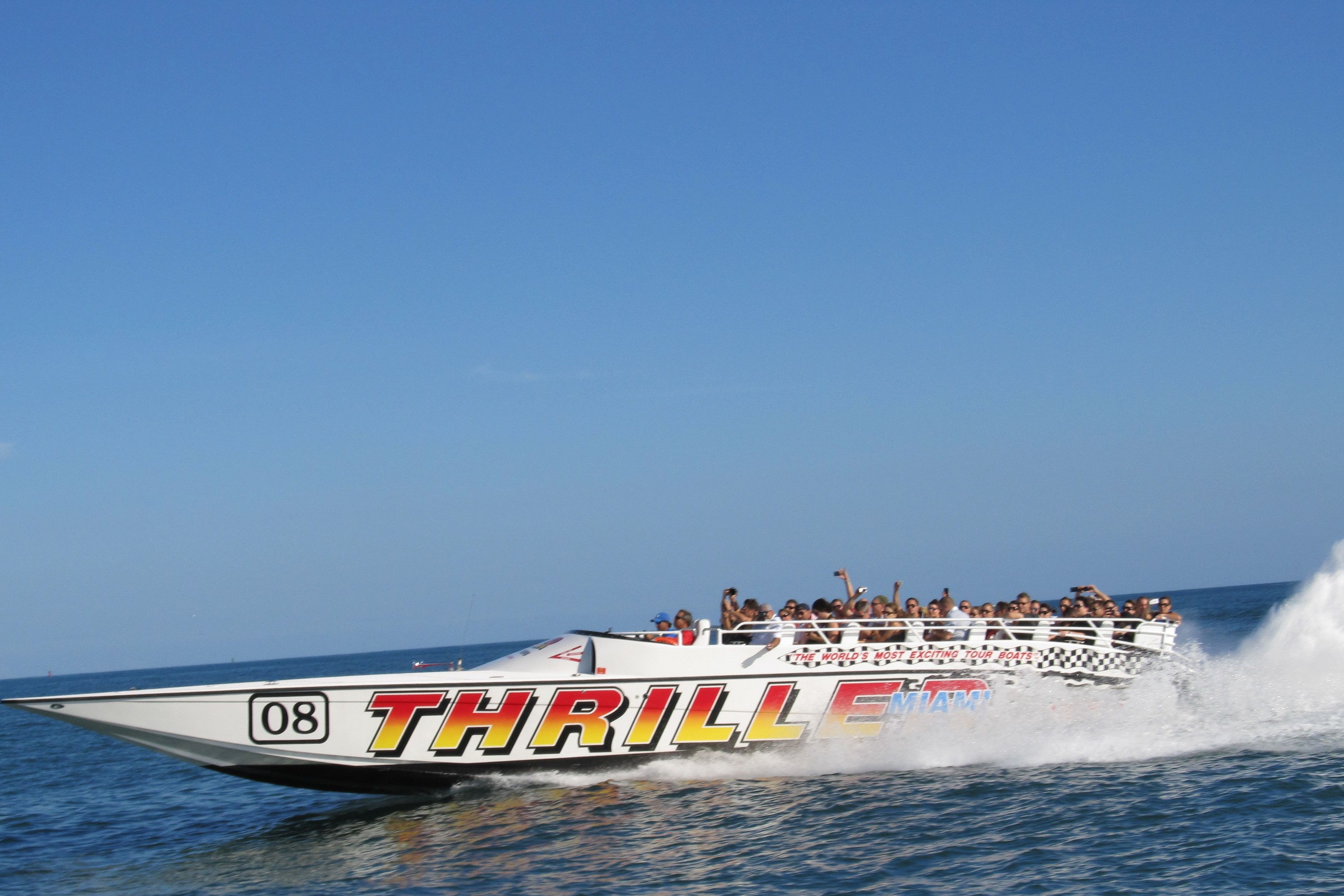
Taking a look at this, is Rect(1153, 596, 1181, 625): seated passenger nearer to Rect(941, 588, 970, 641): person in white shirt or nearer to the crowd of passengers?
the crowd of passengers

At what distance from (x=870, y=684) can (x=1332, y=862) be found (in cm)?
528

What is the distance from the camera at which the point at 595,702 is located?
40.4 feet

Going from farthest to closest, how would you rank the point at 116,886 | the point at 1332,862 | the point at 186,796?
the point at 186,796
the point at 116,886
the point at 1332,862

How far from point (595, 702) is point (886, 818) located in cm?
354

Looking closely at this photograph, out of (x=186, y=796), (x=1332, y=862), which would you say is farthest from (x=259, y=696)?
(x=1332, y=862)

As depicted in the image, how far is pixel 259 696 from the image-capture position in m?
11.8

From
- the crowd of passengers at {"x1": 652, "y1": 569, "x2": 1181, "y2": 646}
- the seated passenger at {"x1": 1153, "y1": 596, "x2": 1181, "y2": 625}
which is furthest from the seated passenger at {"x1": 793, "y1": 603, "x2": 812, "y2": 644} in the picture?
the seated passenger at {"x1": 1153, "y1": 596, "x2": 1181, "y2": 625}

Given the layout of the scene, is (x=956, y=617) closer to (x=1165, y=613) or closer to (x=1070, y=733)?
(x=1070, y=733)

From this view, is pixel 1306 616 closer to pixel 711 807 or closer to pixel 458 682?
pixel 711 807

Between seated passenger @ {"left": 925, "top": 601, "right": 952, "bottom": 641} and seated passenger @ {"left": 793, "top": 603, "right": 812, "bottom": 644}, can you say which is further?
seated passenger @ {"left": 925, "top": 601, "right": 952, "bottom": 641}

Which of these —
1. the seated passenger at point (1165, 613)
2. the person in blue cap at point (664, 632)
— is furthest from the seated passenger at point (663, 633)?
the seated passenger at point (1165, 613)

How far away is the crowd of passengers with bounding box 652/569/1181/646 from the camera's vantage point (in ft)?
42.2

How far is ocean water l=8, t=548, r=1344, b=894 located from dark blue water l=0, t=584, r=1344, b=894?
0.03m

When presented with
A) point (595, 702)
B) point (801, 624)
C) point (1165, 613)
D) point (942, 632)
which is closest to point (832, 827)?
point (801, 624)
